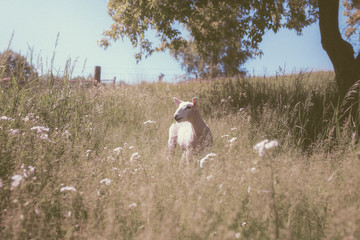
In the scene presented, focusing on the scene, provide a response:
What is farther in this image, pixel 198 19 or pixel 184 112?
pixel 198 19

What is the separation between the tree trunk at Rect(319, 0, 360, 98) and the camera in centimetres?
859

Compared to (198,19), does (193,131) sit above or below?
below

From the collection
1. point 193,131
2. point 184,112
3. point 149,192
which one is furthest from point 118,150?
point 193,131

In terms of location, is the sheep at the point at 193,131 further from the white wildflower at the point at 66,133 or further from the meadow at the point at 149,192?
the white wildflower at the point at 66,133

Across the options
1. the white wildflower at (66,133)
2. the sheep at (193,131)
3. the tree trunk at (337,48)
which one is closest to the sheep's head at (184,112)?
the sheep at (193,131)

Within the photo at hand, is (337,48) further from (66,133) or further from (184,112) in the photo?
(66,133)

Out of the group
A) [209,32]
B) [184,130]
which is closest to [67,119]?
[184,130]

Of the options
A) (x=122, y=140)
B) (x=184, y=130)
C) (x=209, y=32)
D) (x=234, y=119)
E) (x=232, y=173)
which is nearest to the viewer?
(x=232, y=173)

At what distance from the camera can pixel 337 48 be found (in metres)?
8.90

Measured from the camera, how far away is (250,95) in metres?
8.08

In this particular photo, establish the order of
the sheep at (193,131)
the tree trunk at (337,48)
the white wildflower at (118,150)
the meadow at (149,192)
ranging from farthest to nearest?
the tree trunk at (337,48), the sheep at (193,131), the white wildflower at (118,150), the meadow at (149,192)

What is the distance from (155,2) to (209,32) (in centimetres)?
315

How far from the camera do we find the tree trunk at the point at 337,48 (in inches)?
338

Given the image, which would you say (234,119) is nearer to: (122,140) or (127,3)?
(122,140)
